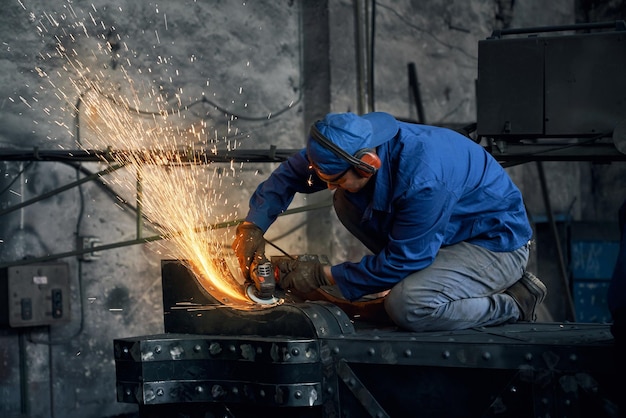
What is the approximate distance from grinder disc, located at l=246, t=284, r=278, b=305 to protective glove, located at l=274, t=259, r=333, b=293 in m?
0.12

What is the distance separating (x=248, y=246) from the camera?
396 centimetres

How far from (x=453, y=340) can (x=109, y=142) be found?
346 centimetres

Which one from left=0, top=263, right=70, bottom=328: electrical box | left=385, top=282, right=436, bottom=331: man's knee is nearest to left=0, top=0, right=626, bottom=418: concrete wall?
left=0, top=263, right=70, bottom=328: electrical box

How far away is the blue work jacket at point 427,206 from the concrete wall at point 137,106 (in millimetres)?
2544

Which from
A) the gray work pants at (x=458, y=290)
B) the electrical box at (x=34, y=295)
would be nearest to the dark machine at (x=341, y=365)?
the gray work pants at (x=458, y=290)

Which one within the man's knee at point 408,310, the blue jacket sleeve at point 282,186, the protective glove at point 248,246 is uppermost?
the blue jacket sleeve at point 282,186

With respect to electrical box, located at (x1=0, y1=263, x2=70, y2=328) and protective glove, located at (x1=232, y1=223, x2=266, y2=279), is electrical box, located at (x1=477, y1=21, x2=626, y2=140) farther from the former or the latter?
electrical box, located at (x1=0, y1=263, x2=70, y2=328)

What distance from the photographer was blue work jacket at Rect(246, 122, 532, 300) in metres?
3.45

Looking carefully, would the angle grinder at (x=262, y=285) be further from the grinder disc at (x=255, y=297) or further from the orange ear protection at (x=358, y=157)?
the orange ear protection at (x=358, y=157)

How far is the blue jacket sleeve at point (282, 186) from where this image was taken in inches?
164

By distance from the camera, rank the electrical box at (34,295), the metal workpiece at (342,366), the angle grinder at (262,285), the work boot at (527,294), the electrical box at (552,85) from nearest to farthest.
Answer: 1. the metal workpiece at (342,366)
2. the angle grinder at (262,285)
3. the work boot at (527,294)
4. the electrical box at (34,295)
5. the electrical box at (552,85)

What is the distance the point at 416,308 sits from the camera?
138 inches

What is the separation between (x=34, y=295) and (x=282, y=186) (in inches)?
80.6

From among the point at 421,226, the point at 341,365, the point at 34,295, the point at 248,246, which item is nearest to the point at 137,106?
the point at 34,295
